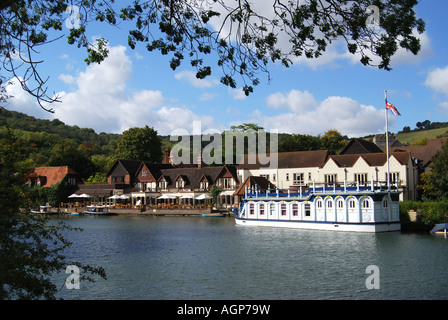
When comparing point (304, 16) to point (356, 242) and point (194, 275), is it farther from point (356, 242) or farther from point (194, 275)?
point (356, 242)

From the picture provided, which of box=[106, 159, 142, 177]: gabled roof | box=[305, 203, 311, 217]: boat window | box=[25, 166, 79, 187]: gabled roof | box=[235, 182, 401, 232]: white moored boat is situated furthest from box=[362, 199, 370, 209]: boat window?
box=[25, 166, 79, 187]: gabled roof

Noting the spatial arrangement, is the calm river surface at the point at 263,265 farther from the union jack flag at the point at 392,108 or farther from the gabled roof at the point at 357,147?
the gabled roof at the point at 357,147

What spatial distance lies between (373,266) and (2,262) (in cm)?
1748

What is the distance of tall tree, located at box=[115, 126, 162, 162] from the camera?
87.9 metres

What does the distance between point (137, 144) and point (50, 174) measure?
55.9 ft

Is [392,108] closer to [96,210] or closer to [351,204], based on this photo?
[351,204]

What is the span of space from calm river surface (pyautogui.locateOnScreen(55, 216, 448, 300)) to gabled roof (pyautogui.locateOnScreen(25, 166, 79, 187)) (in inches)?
1857

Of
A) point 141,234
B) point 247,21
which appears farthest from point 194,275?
point 141,234

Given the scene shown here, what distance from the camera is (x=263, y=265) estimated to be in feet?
73.4

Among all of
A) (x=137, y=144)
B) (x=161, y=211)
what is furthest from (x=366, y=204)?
(x=137, y=144)

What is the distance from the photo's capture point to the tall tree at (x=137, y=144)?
87.9m

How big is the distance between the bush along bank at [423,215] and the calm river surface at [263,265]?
121 inches

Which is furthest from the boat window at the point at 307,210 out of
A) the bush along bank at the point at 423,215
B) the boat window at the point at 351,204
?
the bush along bank at the point at 423,215
